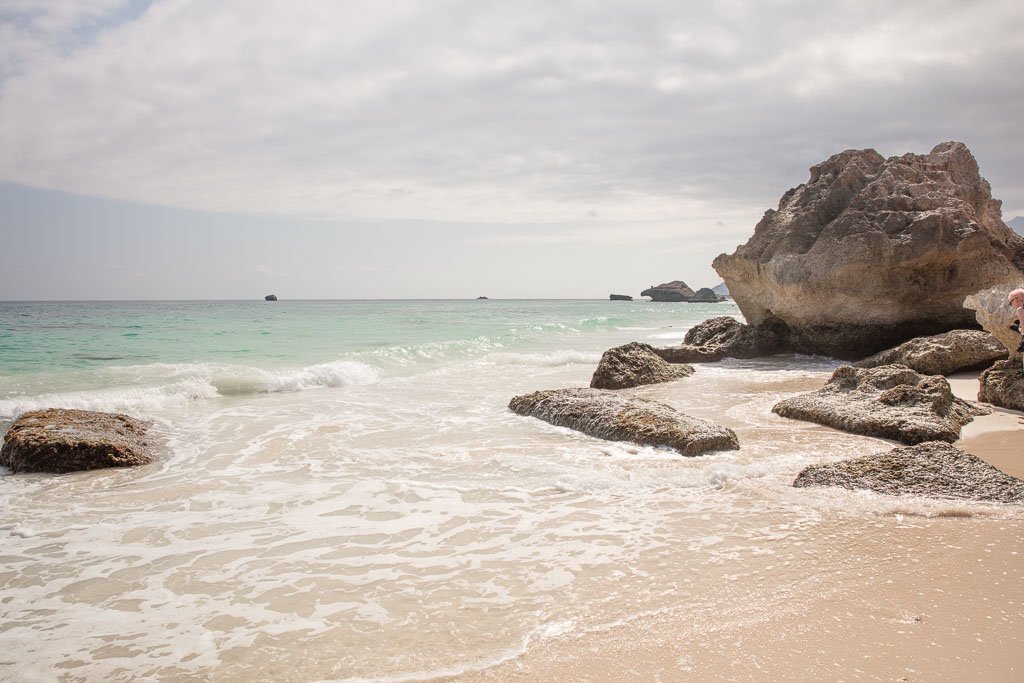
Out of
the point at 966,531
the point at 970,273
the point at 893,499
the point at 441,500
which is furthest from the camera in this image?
the point at 970,273

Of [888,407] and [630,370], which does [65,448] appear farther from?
[888,407]

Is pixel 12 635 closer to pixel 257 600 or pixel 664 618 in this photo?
pixel 257 600

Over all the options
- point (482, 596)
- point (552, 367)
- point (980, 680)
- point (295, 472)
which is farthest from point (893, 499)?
point (552, 367)

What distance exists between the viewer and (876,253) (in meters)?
12.8

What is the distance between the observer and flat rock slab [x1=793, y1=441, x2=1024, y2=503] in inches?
171

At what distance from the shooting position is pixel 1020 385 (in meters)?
7.77

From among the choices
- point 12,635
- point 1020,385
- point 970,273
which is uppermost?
point 970,273

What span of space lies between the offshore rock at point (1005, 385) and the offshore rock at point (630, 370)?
180 inches

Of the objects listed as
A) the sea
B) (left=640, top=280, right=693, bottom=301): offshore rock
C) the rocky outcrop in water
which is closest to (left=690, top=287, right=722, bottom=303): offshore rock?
(left=640, top=280, right=693, bottom=301): offshore rock

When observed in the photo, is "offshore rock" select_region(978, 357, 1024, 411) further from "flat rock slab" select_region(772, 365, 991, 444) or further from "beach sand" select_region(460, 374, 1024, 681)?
"beach sand" select_region(460, 374, 1024, 681)

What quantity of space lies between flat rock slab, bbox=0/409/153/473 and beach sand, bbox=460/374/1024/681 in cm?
514

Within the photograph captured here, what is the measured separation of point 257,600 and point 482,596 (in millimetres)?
1180

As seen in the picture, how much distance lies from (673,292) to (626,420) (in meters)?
104

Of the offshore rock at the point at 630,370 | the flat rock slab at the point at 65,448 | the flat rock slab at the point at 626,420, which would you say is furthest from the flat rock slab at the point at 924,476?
the flat rock slab at the point at 65,448
